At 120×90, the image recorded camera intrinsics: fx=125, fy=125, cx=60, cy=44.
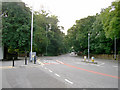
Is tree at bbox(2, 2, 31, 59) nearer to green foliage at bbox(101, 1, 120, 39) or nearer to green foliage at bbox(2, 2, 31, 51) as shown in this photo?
green foliage at bbox(2, 2, 31, 51)

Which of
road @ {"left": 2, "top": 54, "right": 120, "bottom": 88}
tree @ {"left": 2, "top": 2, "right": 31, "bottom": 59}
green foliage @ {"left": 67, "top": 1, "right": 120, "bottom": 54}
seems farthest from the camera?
tree @ {"left": 2, "top": 2, "right": 31, "bottom": 59}

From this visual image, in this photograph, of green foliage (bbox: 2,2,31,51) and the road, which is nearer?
the road

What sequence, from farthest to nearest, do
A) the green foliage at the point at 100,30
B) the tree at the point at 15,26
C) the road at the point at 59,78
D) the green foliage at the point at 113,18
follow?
the tree at the point at 15,26 < the green foliage at the point at 100,30 < the green foliage at the point at 113,18 < the road at the point at 59,78

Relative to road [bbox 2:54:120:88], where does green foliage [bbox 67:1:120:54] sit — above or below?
above

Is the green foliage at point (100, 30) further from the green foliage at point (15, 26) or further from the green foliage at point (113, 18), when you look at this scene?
the green foliage at point (15, 26)

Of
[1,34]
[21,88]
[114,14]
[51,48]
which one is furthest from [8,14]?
[51,48]

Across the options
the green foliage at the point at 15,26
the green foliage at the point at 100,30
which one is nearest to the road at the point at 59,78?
the green foliage at the point at 100,30

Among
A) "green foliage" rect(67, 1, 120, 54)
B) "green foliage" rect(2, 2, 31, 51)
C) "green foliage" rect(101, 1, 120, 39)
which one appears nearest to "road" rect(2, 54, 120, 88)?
"green foliage" rect(101, 1, 120, 39)

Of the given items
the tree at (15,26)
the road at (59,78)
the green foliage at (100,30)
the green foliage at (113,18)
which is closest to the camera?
the road at (59,78)

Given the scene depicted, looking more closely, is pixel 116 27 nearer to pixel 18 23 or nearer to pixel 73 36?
pixel 18 23

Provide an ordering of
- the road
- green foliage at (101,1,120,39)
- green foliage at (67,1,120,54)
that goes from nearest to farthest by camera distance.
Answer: the road, green foliage at (101,1,120,39), green foliage at (67,1,120,54)

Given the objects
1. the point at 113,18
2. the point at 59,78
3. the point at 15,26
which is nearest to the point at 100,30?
the point at 113,18

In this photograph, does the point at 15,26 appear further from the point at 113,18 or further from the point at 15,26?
the point at 113,18

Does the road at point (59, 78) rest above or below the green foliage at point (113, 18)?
below
